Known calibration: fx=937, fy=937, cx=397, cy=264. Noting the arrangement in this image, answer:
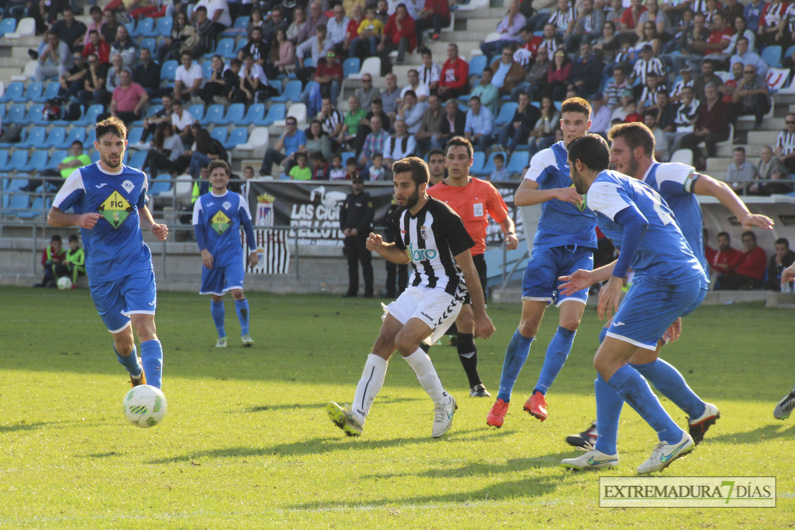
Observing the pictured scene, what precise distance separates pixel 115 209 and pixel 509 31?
51.9 ft

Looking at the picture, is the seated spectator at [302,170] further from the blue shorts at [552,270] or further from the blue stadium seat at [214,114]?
the blue shorts at [552,270]

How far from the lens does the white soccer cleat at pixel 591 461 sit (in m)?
5.12

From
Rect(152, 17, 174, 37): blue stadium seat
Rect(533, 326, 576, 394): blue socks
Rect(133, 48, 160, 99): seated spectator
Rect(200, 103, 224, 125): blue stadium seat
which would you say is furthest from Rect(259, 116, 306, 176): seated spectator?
Rect(533, 326, 576, 394): blue socks

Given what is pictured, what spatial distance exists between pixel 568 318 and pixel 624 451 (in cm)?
126

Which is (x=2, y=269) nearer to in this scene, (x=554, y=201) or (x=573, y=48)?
(x=573, y=48)

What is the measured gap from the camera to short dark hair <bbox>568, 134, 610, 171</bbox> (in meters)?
5.12

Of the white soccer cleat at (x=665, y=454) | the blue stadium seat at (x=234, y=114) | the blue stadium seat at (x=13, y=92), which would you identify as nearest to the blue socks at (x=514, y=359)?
the white soccer cleat at (x=665, y=454)

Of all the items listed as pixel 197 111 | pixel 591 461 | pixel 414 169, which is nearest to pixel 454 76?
pixel 197 111

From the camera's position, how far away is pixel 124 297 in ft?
22.7

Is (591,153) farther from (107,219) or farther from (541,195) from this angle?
(107,219)

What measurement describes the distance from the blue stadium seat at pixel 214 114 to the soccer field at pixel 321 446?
41.9 ft

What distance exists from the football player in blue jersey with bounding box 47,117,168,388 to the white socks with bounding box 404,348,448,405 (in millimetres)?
1953

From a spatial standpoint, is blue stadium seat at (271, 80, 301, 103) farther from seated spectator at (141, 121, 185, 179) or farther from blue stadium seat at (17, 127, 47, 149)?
A: blue stadium seat at (17, 127, 47, 149)

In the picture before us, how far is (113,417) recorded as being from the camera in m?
6.66
